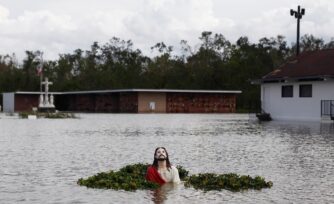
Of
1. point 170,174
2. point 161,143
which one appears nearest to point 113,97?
point 161,143

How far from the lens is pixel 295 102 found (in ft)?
151

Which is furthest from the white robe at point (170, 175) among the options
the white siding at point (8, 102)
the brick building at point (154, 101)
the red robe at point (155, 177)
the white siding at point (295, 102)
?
the white siding at point (8, 102)

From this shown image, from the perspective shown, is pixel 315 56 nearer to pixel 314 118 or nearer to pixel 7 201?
pixel 314 118

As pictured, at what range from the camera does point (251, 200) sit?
11578 mm

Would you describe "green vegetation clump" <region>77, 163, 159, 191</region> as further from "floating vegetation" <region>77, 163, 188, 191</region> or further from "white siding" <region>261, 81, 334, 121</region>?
"white siding" <region>261, 81, 334, 121</region>

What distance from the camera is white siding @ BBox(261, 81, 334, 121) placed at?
44000 millimetres

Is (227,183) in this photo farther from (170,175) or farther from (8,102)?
(8,102)

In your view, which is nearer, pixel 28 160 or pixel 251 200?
pixel 251 200

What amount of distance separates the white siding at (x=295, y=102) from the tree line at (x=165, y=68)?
36757mm

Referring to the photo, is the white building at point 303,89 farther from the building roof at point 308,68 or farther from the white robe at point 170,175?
the white robe at point 170,175

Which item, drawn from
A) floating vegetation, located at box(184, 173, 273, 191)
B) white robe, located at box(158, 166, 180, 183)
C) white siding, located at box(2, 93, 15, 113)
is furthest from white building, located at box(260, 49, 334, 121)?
white siding, located at box(2, 93, 15, 113)

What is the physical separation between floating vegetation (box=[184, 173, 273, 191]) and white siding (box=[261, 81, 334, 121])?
31750mm

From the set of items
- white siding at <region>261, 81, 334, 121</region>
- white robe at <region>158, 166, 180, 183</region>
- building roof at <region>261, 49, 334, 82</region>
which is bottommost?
white robe at <region>158, 166, 180, 183</region>

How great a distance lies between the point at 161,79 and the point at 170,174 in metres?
89.0
